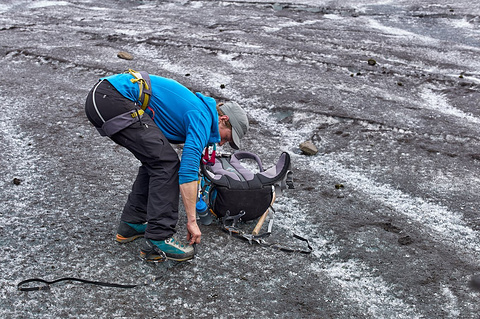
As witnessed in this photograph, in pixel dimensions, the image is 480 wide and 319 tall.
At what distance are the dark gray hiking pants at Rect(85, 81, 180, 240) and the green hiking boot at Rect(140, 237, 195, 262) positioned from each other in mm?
108

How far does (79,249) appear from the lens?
3.90 meters

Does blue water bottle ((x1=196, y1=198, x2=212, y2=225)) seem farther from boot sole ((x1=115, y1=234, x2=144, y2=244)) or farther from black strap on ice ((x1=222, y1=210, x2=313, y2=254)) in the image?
boot sole ((x1=115, y1=234, x2=144, y2=244))

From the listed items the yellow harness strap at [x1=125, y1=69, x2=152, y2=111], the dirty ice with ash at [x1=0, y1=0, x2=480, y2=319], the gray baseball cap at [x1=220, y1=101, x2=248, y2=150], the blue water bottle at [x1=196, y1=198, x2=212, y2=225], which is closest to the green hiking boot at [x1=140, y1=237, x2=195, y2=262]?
the dirty ice with ash at [x1=0, y1=0, x2=480, y2=319]

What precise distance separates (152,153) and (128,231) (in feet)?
2.92

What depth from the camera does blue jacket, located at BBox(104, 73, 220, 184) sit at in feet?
10.8

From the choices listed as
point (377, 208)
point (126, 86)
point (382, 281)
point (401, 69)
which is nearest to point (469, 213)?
point (377, 208)

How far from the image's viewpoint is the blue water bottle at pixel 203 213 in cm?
412

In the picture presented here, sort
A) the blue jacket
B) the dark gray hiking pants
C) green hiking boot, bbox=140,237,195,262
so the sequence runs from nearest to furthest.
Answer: the blue jacket
the dark gray hiking pants
green hiking boot, bbox=140,237,195,262

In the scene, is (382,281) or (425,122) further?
(425,122)

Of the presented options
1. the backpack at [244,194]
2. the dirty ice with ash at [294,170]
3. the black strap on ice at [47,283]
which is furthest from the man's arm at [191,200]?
the backpack at [244,194]

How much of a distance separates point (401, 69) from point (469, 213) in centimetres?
489

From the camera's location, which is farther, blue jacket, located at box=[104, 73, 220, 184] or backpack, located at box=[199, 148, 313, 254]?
backpack, located at box=[199, 148, 313, 254]

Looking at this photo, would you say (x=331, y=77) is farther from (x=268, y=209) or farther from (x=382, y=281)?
(x=382, y=281)

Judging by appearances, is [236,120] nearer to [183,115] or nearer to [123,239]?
[183,115]
